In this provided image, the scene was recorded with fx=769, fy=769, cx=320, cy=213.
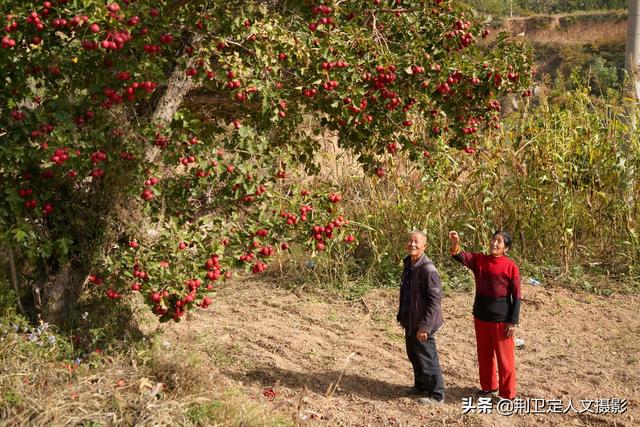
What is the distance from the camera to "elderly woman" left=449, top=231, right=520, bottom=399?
5.04m

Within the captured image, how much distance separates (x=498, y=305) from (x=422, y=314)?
516 mm

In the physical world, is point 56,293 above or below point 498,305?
above

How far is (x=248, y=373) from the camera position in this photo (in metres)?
5.62

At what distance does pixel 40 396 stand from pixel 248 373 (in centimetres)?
171

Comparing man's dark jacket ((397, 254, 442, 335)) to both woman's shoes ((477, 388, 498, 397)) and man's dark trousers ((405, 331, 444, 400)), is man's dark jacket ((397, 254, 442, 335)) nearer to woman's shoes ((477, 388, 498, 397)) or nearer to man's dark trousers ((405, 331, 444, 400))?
man's dark trousers ((405, 331, 444, 400))

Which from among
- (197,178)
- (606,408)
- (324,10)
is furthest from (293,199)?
(606,408)

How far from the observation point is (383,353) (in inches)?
Result: 243

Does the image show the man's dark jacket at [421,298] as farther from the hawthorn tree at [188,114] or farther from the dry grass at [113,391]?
the dry grass at [113,391]

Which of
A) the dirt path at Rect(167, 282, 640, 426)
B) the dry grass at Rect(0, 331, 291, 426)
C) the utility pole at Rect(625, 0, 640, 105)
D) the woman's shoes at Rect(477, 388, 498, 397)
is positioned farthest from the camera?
the utility pole at Rect(625, 0, 640, 105)

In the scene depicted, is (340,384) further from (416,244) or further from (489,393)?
(416,244)

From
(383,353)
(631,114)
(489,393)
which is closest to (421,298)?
(489,393)

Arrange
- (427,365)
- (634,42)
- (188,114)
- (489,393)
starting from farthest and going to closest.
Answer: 1. (634,42)
2. (489,393)
3. (427,365)
4. (188,114)

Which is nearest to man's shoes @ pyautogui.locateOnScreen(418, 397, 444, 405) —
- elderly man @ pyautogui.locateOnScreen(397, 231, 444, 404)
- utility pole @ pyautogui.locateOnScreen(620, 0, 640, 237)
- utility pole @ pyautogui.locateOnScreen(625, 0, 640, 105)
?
elderly man @ pyautogui.locateOnScreen(397, 231, 444, 404)

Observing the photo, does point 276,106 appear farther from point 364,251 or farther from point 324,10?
point 364,251
